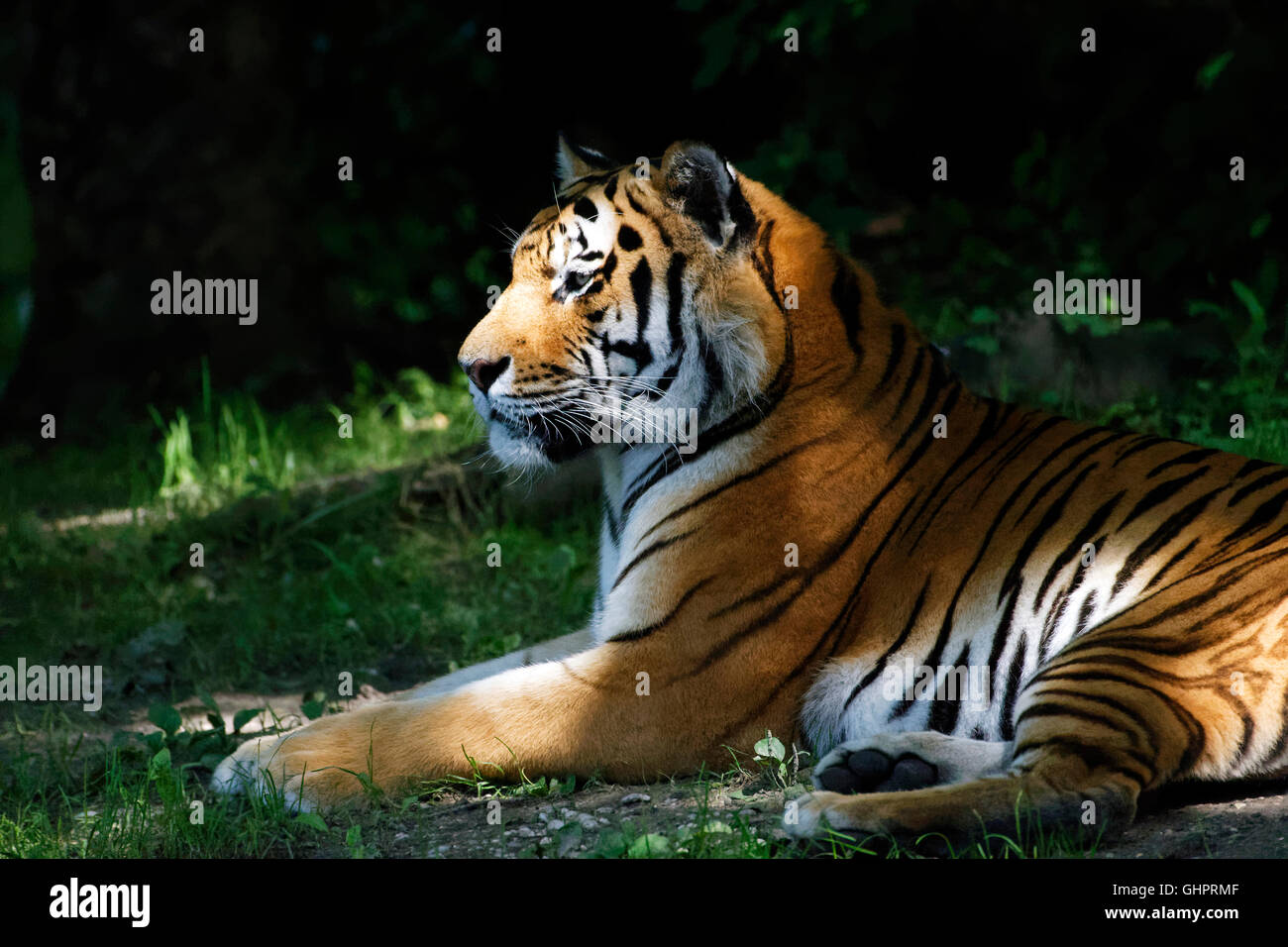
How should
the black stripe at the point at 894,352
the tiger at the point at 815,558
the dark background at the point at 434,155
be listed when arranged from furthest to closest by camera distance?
the dark background at the point at 434,155, the black stripe at the point at 894,352, the tiger at the point at 815,558

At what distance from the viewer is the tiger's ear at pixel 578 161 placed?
12.4 ft

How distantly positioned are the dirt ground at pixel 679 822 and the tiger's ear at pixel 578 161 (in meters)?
1.74

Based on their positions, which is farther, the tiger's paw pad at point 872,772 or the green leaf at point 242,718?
the green leaf at point 242,718

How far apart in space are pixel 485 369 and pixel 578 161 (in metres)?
0.82

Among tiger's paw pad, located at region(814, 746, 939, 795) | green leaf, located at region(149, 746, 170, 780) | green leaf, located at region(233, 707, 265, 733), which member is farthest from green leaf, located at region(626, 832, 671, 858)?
green leaf, located at region(233, 707, 265, 733)

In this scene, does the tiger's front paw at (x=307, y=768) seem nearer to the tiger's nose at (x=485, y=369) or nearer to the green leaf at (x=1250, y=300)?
the tiger's nose at (x=485, y=369)

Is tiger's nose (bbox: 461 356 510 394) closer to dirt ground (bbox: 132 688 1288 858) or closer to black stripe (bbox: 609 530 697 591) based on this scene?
black stripe (bbox: 609 530 697 591)

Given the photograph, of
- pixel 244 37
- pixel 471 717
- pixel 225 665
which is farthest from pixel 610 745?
pixel 244 37

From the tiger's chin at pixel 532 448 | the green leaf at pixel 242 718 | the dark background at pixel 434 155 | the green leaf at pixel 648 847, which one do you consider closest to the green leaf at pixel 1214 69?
the dark background at pixel 434 155

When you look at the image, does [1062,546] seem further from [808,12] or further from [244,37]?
[244,37]

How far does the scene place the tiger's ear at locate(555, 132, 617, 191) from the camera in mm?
3771

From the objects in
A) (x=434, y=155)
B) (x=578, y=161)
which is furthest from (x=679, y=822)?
(x=434, y=155)

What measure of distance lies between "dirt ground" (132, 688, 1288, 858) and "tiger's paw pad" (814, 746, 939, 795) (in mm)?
131

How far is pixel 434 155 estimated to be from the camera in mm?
8445
